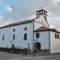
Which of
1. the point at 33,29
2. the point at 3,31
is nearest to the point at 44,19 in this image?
the point at 33,29

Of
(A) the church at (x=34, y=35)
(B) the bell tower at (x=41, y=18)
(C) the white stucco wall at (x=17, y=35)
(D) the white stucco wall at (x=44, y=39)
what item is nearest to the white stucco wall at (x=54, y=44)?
(A) the church at (x=34, y=35)

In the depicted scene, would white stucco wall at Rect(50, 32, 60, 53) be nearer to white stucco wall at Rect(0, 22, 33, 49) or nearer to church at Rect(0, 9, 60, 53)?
church at Rect(0, 9, 60, 53)

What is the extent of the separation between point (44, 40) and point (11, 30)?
13.5 m

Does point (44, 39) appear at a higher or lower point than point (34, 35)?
lower

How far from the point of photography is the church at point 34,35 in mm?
45000

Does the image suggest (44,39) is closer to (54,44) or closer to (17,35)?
(54,44)

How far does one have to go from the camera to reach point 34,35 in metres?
47.0

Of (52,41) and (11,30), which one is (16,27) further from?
(52,41)

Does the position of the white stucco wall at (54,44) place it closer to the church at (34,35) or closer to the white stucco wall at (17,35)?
the church at (34,35)

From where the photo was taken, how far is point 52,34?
45625mm

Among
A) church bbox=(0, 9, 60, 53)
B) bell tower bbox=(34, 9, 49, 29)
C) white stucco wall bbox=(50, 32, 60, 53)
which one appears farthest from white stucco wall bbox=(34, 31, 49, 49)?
bell tower bbox=(34, 9, 49, 29)

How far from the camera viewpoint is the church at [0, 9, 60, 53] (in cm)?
4500

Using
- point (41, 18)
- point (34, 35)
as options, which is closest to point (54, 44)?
point (34, 35)

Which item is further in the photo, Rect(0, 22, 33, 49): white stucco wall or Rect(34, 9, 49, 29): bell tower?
Rect(34, 9, 49, 29): bell tower
